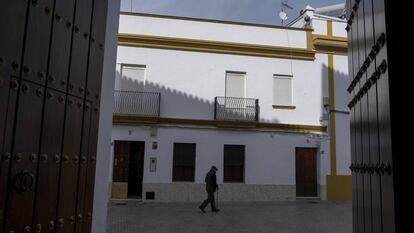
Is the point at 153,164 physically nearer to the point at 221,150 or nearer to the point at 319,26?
the point at 221,150

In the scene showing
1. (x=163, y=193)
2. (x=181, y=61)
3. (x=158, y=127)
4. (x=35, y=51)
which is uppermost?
(x=181, y=61)

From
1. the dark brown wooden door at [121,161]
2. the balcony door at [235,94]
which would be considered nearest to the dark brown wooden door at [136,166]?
the dark brown wooden door at [121,161]

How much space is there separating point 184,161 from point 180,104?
8.08ft

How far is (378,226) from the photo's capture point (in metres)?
2.43

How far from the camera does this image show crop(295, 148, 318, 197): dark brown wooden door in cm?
1784

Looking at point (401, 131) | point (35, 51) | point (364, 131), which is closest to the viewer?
point (401, 131)

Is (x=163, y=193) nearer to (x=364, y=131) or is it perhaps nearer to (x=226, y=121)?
(x=226, y=121)

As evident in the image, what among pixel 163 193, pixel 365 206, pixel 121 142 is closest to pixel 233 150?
pixel 163 193

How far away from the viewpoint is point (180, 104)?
56.5 feet

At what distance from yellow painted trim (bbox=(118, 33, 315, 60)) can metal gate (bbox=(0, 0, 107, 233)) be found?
46.9 ft

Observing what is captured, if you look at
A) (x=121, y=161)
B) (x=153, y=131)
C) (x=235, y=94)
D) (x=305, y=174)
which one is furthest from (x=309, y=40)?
(x=121, y=161)

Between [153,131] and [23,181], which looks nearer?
[23,181]

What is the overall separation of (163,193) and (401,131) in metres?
15.0

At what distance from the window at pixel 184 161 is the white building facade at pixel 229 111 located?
0.04 metres
